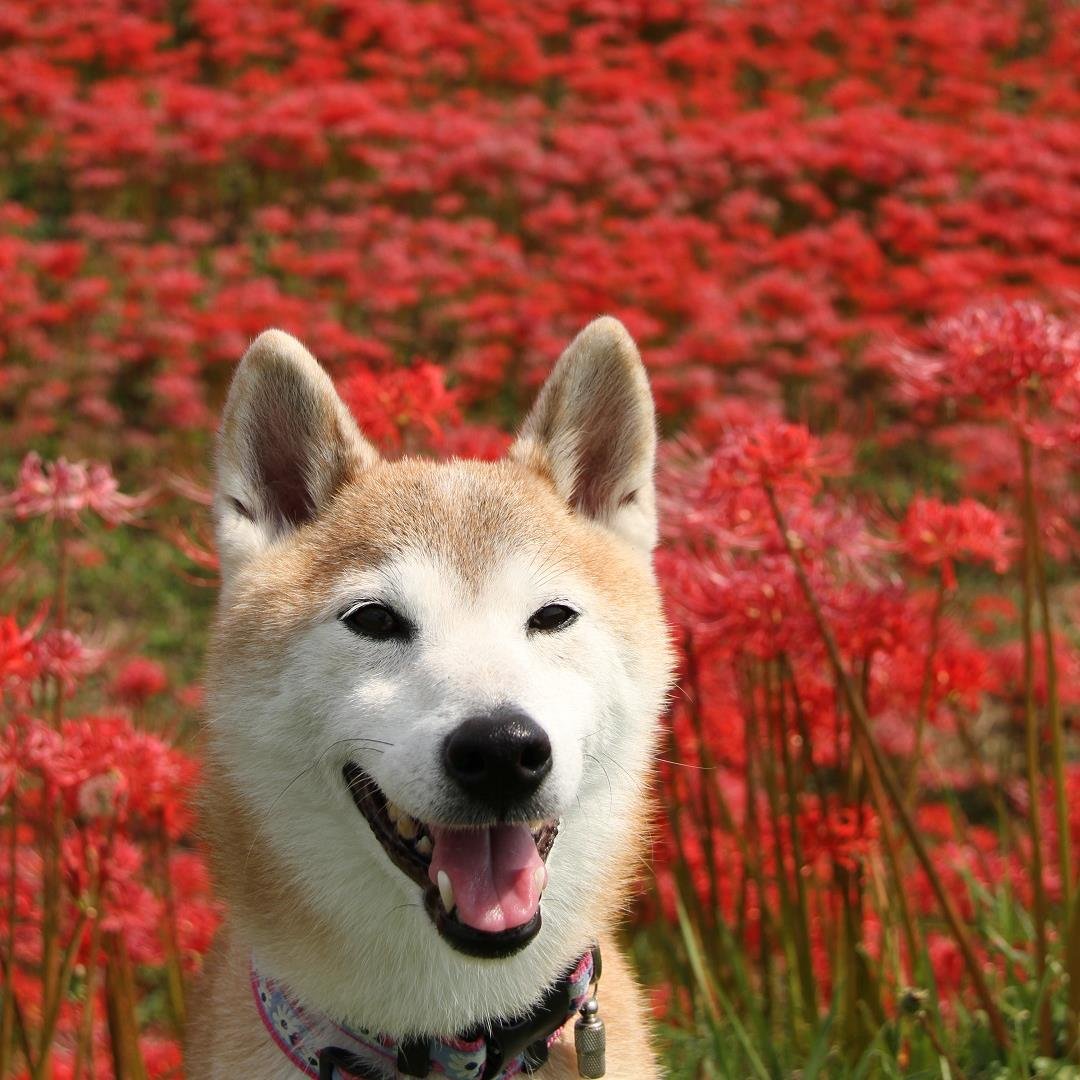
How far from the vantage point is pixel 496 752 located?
2.24 metres

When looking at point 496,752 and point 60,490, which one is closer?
point 496,752

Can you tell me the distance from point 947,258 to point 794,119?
8.61 ft

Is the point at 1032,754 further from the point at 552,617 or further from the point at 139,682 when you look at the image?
the point at 139,682

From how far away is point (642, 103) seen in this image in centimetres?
1062

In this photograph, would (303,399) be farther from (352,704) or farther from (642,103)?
(642,103)

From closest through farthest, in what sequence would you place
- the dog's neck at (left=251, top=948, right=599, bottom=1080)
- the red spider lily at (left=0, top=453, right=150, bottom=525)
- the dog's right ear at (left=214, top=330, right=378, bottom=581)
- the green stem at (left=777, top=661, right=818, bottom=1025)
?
the dog's neck at (left=251, top=948, right=599, bottom=1080) → the dog's right ear at (left=214, top=330, right=378, bottom=581) → the red spider lily at (left=0, top=453, right=150, bottom=525) → the green stem at (left=777, top=661, right=818, bottom=1025)

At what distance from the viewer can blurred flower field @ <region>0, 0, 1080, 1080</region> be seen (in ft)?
11.1

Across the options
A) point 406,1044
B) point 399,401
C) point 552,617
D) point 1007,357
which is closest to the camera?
point 406,1044

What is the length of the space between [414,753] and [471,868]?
0.27 metres

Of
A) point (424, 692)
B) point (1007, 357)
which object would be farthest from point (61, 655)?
point (1007, 357)

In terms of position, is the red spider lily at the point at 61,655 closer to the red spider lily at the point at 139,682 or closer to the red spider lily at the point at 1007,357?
the red spider lily at the point at 139,682

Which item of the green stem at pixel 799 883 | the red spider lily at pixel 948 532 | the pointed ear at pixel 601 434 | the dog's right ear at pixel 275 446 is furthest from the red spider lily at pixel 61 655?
the red spider lily at pixel 948 532

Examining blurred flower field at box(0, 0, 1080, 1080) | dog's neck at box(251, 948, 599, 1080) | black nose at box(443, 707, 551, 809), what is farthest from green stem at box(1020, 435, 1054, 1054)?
black nose at box(443, 707, 551, 809)

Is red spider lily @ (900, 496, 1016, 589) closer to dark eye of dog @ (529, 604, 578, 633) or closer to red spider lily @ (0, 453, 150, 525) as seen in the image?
dark eye of dog @ (529, 604, 578, 633)
